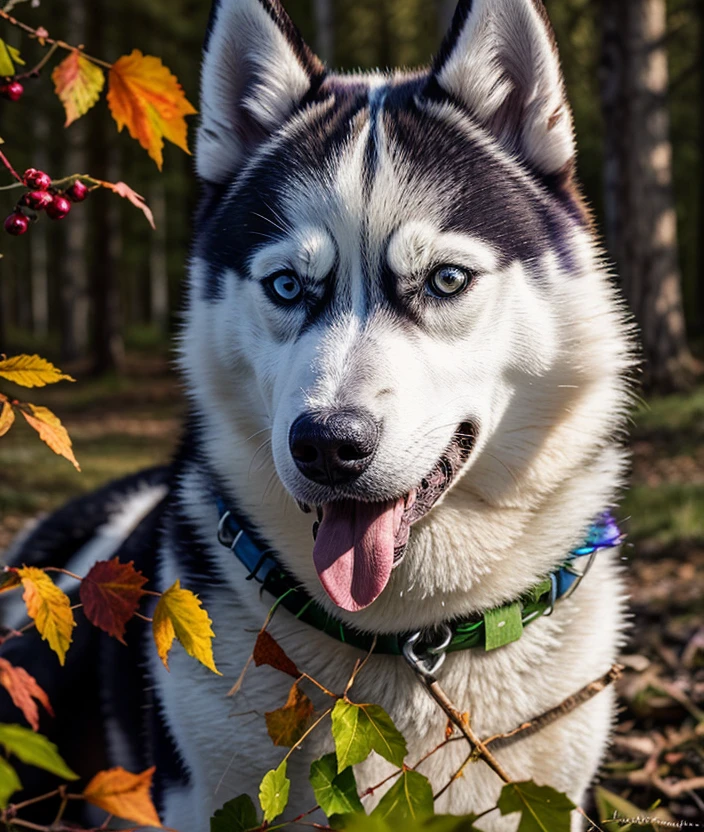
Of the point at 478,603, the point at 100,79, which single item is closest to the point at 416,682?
the point at 478,603

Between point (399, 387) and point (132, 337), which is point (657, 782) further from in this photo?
point (132, 337)

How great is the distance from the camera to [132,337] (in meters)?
24.4

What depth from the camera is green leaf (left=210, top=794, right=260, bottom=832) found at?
1.58m

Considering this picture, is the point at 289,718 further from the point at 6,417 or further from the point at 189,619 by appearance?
the point at 6,417

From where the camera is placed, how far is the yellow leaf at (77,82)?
1680 mm

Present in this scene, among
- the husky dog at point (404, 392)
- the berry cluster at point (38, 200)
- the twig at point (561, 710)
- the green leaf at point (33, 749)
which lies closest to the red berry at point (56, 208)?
the berry cluster at point (38, 200)

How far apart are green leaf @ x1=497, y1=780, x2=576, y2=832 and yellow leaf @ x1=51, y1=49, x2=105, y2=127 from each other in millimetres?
1394

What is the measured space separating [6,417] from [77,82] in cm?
67

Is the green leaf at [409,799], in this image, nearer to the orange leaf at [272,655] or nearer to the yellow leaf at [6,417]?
the orange leaf at [272,655]

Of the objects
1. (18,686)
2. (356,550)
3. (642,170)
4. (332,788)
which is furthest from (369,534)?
(642,170)

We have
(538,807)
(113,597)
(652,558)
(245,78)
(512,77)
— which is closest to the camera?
(538,807)

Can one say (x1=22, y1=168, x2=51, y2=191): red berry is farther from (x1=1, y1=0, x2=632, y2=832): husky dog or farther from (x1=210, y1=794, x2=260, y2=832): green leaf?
(x1=210, y1=794, x2=260, y2=832): green leaf

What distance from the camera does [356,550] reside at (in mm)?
1943

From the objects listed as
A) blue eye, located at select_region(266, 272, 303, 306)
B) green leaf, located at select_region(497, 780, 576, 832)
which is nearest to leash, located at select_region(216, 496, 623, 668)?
blue eye, located at select_region(266, 272, 303, 306)
